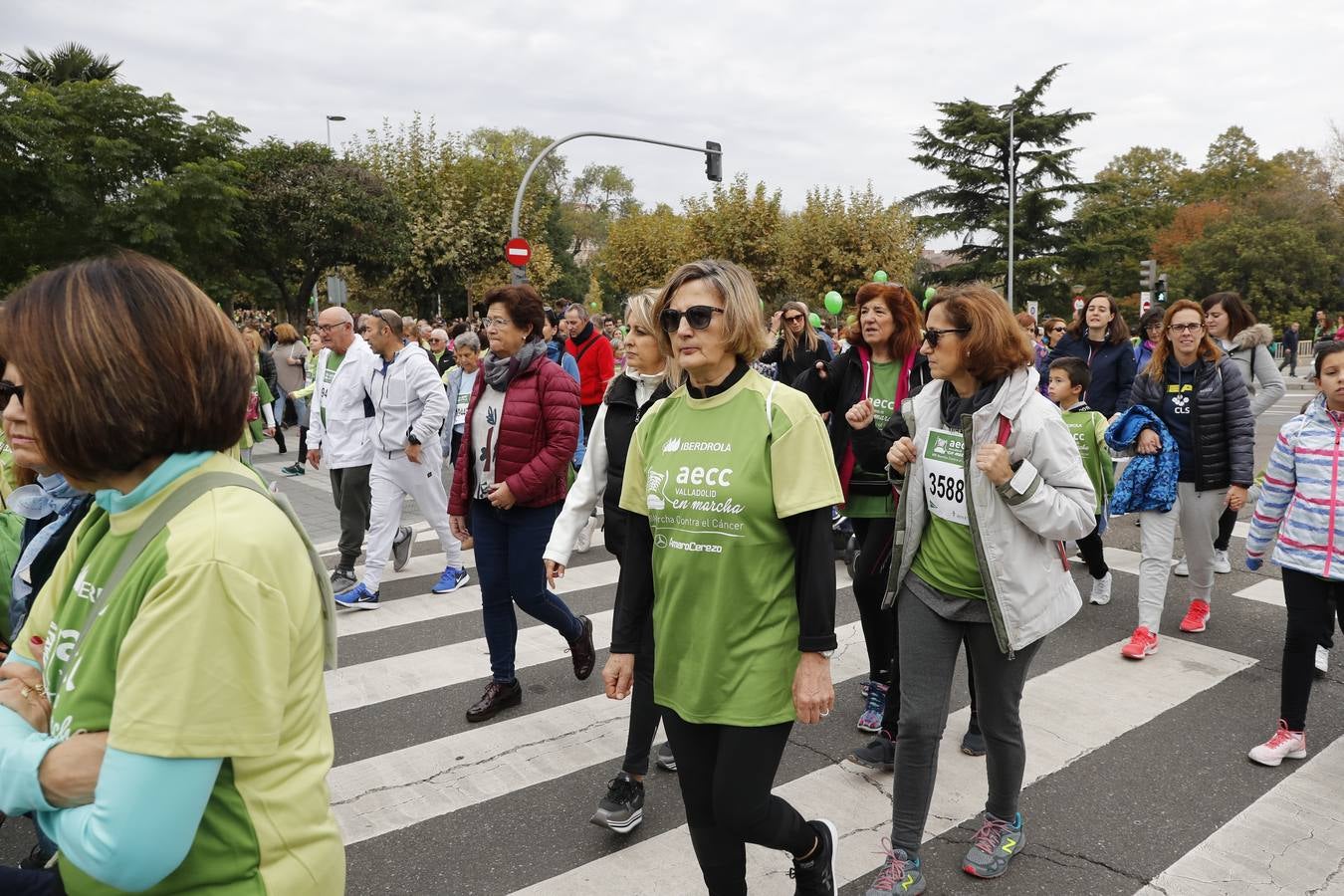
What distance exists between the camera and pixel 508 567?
468 cm

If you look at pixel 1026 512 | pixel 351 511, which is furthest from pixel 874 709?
pixel 351 511

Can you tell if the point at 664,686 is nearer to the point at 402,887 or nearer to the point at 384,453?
the point at 402,887

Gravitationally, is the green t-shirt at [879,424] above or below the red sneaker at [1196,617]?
above

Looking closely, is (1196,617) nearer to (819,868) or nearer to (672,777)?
(672,777)

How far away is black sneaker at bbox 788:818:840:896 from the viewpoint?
8.94 feet

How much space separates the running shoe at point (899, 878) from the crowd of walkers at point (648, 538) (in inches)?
0.6

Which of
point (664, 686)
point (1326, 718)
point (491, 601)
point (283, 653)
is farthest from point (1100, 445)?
point (283, 653)

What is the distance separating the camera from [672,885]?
3.24 m

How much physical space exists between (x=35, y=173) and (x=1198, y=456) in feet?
83.2

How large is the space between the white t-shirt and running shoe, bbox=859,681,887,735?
204cm

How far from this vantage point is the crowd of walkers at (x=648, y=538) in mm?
1311

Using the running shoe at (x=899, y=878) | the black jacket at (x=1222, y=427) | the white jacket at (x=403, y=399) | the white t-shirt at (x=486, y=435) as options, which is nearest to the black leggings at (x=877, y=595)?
the running shoe at (x=899, y=878)

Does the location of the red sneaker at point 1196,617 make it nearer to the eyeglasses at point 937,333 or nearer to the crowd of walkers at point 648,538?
the crowd of walkers at point 648,538

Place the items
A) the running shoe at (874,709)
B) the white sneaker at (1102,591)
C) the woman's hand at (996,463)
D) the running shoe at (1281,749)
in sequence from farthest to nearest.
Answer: the white sneaker at (1102,591) < the running shoe at (874,709) < the running shoe at (1281,749) < the woman's hand at (996,463)
